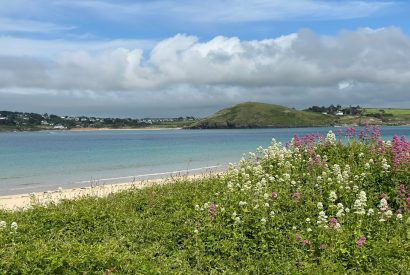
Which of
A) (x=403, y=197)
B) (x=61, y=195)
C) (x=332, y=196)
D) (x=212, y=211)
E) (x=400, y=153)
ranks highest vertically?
(x=400, y=153)

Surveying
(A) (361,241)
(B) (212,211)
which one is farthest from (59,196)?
(A) (361,241)

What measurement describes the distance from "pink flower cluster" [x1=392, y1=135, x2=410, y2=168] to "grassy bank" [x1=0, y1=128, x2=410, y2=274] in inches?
1.5

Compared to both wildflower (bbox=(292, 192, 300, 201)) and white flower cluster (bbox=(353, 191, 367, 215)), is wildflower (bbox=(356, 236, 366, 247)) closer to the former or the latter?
white flower cluster (bbox=(353, 191, 367, 215))

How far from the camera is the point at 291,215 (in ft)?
35.0

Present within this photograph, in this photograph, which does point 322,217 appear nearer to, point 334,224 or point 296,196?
point 334,224

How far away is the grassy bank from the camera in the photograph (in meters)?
8.39

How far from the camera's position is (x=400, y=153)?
13.3 meters

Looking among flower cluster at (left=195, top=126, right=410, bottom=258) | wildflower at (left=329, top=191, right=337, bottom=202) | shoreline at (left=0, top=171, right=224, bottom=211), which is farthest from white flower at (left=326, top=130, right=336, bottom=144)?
wildflower at (left=329, top=191, right=337, bottom=202)

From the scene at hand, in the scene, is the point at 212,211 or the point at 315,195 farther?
the point at 315,195

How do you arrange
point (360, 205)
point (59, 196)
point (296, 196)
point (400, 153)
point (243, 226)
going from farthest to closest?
point (59, 196) < point (400, 153) < point (296, 196) < point (360, 205) < point (243, 226)

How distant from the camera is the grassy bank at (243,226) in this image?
8.39m

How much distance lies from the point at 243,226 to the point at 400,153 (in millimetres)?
6131

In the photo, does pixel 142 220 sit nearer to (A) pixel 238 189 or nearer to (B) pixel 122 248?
(B) pixel 122 248

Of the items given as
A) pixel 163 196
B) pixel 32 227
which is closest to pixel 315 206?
pixel 163 196
